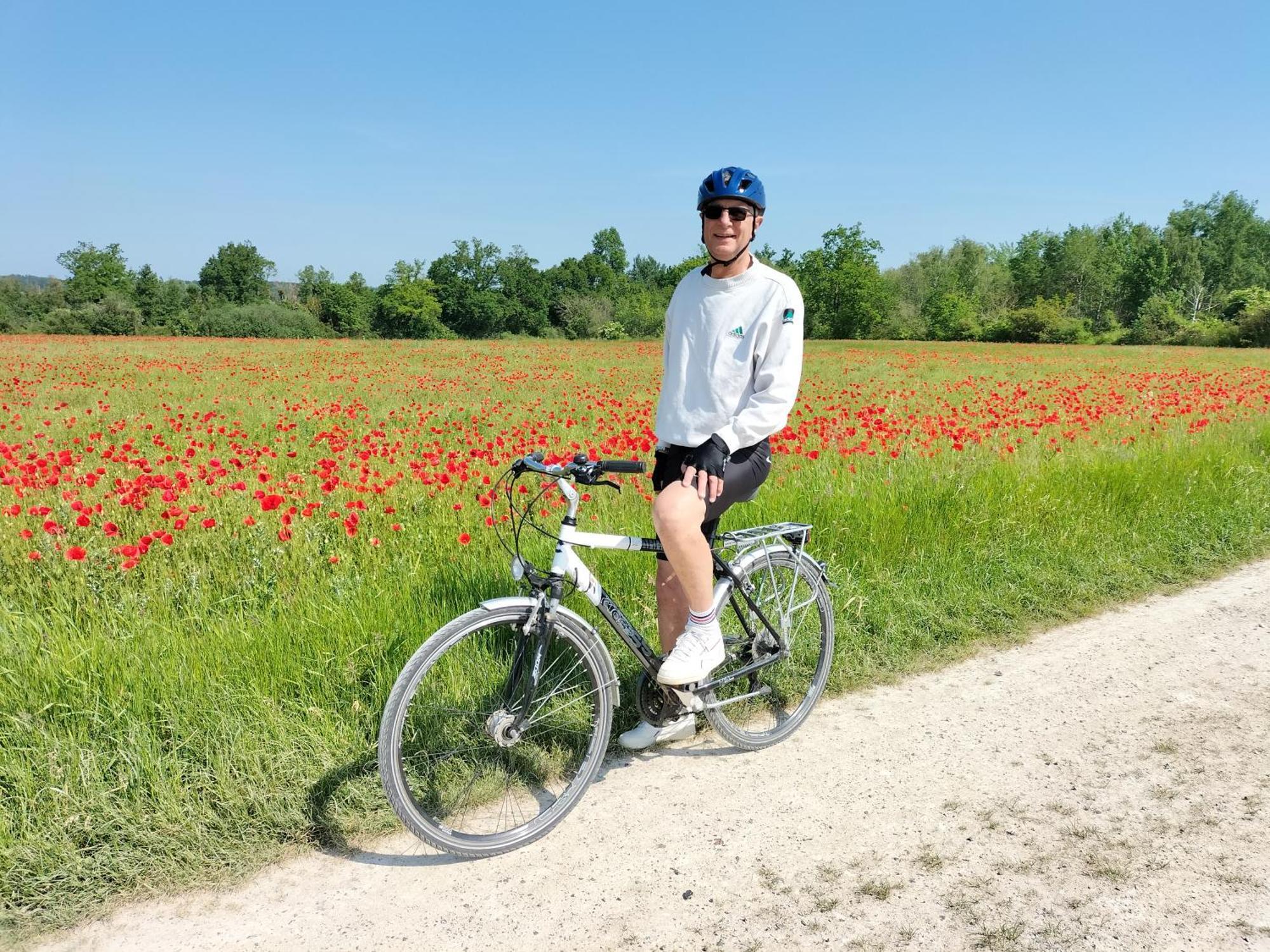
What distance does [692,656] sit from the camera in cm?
311

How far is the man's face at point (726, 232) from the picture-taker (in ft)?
9.66

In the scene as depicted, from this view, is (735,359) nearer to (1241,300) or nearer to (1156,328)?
(1156,328)

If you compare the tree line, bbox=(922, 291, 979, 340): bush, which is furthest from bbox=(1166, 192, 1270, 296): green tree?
bbox=(922, 291, 979, 340): bush

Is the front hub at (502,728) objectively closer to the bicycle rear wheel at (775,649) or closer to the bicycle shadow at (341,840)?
the bicycle shadow at (341,840)

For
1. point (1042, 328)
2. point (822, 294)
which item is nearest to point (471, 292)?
point (822, 294)

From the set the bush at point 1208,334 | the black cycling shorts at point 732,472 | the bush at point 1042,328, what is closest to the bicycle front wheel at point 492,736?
the black cycling shorts at point 732,472

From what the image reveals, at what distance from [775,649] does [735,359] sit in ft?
4.88

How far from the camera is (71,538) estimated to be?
4852mm

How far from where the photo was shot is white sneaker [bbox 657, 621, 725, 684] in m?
3.09

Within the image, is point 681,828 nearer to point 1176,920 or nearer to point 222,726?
point 1176,920

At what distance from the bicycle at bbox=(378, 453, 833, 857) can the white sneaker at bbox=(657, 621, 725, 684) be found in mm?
188

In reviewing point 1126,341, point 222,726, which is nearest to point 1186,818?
point 222,726

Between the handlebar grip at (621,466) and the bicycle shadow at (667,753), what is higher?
the handlebar grip at (621,466)

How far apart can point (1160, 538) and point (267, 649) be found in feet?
20.3
